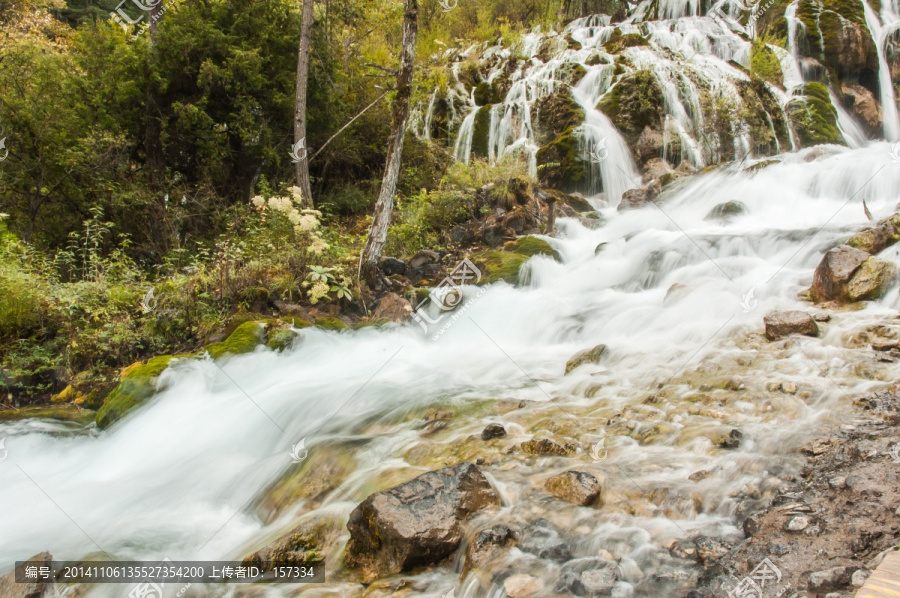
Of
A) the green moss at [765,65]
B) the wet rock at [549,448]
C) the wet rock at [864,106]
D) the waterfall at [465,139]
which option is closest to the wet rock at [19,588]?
the wet rock at [549,448]

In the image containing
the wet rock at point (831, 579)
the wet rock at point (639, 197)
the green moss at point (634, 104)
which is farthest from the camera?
the green moss at point (634, 104)

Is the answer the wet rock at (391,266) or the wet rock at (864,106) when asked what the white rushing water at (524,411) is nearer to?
the wet rock at (391,266)

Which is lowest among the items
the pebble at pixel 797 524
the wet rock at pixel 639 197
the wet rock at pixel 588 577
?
the wet rock at pixel 588 577

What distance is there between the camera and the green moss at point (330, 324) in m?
7.24

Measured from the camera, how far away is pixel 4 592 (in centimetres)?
322

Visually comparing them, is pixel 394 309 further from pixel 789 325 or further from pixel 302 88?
pixel 789 325

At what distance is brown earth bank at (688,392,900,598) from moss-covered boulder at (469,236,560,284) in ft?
19.0

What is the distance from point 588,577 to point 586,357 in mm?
3533

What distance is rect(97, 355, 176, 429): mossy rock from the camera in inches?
220

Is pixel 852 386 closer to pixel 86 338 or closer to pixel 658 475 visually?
pixel 658 475

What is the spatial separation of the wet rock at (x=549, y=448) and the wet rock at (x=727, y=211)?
26.0 feet

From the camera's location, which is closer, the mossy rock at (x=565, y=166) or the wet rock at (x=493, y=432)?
the wet rock at (x=493, y=432)

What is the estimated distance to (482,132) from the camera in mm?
15336

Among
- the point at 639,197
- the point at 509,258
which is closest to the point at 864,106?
the point at 639,197
